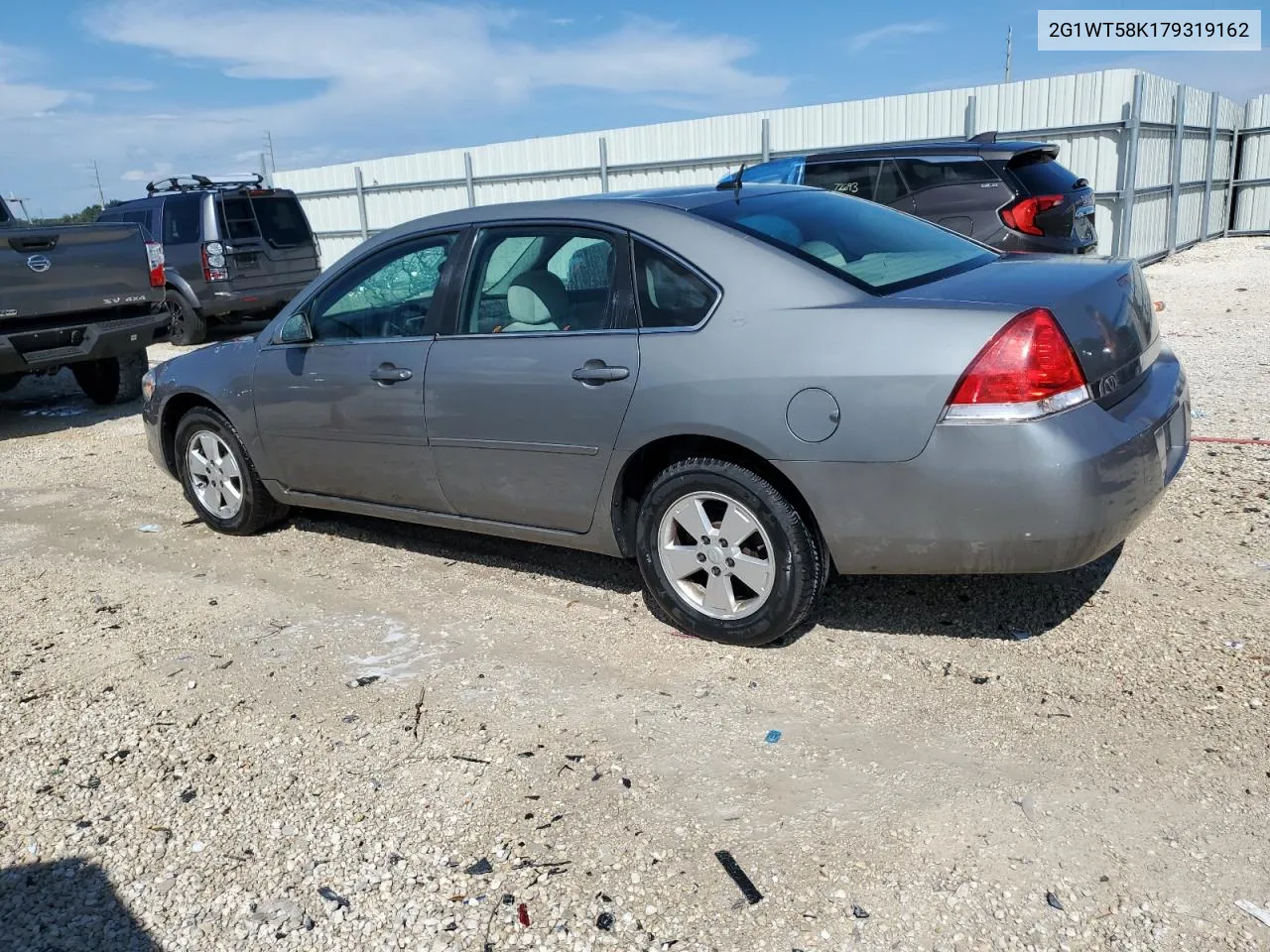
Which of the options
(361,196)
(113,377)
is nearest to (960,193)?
(113,377)

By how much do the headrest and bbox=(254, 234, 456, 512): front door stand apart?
36cm

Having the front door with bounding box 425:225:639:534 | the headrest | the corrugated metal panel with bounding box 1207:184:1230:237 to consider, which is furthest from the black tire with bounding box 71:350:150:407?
the corrugated metal panel with bounding box 1207:184:1230:237

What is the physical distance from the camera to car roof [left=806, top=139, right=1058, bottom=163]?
827 centimetres

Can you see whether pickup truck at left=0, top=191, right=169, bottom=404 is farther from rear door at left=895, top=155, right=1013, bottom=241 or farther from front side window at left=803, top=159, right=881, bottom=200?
rear door at left=895, top=155, right=1013, bottom=241

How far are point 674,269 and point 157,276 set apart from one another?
6692 millimetres

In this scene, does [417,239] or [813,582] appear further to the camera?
[417,239]

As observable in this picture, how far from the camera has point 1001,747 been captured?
299 cm

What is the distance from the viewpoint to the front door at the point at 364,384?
430cm

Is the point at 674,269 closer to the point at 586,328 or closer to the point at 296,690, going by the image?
the point at 586,328

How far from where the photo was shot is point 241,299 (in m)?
12.8

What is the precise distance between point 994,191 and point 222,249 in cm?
899

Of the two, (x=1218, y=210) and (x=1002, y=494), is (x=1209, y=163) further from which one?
(x=1002, y=494)

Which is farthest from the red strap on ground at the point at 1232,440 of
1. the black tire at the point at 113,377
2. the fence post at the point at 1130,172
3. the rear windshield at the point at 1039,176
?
the fence post at the point at 1130,172

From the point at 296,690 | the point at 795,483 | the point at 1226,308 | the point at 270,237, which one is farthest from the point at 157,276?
the point at 1226,308
